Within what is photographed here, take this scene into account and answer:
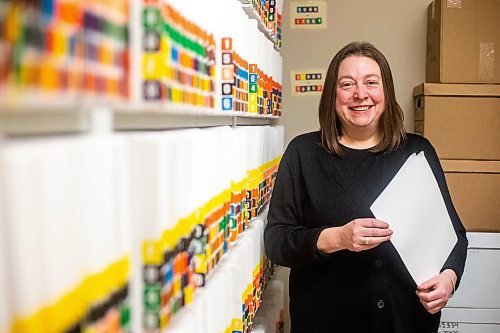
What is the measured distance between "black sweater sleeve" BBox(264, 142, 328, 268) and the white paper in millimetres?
276

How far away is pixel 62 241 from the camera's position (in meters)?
0.72

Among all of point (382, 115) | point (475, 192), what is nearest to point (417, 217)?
point (382, 115)

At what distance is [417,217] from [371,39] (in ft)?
5.64

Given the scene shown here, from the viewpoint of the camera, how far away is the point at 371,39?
366 cm

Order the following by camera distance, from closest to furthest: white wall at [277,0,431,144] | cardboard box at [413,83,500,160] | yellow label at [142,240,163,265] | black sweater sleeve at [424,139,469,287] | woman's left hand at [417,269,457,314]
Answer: yellow label at [142,240,163,265] → woman's left hand at [417,269,457,314] → black sweater sleeve at [424,139,469,287] → cardboard box at [413,83,500,160] → white wall at [277,0,431,144]

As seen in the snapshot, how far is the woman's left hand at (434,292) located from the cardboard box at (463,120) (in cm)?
114

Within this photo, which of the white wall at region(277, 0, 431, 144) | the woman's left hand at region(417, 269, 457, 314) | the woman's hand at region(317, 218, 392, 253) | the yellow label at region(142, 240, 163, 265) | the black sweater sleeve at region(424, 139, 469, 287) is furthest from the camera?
the white wall at region(277, 0, 431, 144)

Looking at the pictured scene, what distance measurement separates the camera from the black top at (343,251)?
2.25m

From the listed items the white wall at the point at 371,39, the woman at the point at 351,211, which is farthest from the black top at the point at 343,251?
the white wall at the point at 371,39

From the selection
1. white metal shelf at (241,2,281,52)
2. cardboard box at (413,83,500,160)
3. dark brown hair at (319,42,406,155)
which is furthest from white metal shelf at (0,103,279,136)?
cardboard box at (413,83,500,160)

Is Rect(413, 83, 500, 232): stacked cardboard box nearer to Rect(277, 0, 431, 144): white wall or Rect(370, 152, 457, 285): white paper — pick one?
Rect(277, 0, 431, 144): white wall

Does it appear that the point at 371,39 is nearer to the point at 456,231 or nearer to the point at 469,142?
the point at 469,142

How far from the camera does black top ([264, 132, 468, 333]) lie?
2.25 metres

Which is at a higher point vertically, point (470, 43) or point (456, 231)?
point (470, 43)
